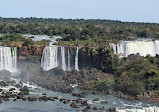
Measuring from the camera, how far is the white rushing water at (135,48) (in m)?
62.2

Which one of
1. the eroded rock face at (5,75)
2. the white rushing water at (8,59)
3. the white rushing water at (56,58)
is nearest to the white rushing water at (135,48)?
the white rushing water at (56,58)

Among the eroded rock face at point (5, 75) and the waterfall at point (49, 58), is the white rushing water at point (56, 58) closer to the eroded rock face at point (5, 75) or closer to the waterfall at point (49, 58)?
the waterfall at point (49, 58)

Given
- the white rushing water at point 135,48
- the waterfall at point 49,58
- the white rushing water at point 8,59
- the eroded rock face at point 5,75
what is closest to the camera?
the eroded rock face at point 5,75

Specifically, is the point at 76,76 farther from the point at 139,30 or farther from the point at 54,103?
the point at 139,30

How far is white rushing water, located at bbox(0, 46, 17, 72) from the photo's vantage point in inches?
2110

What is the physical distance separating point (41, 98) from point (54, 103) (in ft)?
5.96

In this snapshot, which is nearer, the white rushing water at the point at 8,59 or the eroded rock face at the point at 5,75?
the eroded rock face at the point at 5,75

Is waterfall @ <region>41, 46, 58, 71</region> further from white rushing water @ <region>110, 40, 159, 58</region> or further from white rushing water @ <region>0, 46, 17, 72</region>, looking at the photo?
white rushing water @ <region>110, 40, 159, 58</region>

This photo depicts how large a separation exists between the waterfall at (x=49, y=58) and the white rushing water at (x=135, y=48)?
32.7 ft

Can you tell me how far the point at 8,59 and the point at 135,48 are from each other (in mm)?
22346

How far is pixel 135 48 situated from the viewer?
65.2 metres

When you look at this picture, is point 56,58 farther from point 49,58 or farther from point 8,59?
point 8,59

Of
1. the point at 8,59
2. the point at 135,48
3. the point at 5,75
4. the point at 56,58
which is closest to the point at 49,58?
the point at 56,58

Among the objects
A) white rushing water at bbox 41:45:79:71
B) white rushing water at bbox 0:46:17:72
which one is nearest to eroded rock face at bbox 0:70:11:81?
white rushing water at bbox 0:46:17:72
